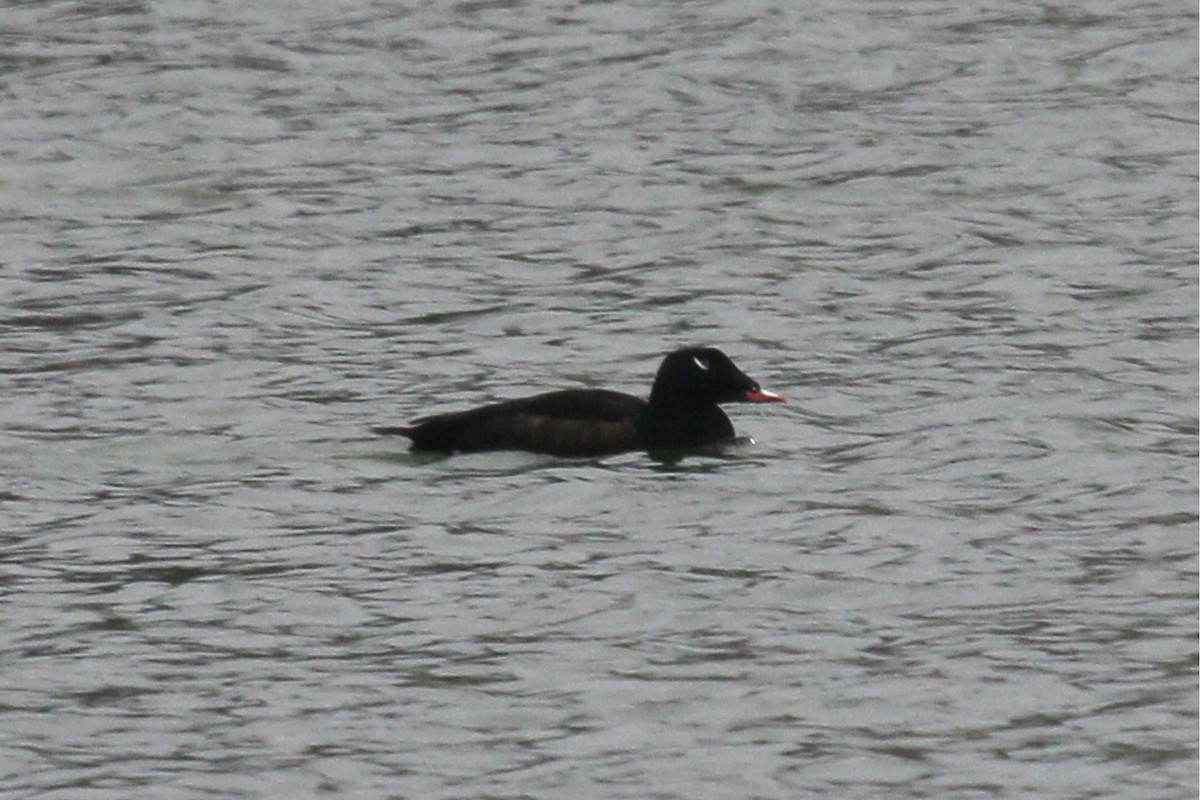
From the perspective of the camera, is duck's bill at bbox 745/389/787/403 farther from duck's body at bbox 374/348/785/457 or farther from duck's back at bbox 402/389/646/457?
duck's back at bbox 402/389/646/457

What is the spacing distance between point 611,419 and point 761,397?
80cm

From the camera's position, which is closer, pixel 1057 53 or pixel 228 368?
pixel 228 368

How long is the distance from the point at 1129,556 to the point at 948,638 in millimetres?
1462

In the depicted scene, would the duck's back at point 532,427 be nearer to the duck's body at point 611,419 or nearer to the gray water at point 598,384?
the duck's body at point 611,419

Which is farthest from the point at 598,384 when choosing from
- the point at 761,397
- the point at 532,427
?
the point at 532,427

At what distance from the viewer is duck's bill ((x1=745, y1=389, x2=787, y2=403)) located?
49.0 ft

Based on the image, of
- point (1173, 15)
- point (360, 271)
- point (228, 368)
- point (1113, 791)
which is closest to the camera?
point (1113, 791)

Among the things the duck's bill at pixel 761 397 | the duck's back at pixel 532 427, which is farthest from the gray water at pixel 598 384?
the duck's bill at pixel 761 397

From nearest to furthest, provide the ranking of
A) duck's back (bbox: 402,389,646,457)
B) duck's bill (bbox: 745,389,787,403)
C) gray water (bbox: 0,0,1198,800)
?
gray water (bbox: 0,0,1198,800) → duck's back (bbox: 402,389,646,457) → duck's bill (bbox: 745,389,787,403)

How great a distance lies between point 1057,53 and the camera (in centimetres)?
2442

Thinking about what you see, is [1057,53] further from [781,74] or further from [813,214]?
[813,214]

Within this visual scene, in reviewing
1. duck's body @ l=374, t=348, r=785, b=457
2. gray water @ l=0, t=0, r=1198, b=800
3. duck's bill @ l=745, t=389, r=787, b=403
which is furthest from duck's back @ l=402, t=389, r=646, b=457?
duck's bill @ l=745, t=389, r=787, b=403

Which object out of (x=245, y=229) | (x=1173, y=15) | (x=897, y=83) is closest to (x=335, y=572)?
(x=245, y=229)

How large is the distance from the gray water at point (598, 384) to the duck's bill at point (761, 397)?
24 cm
